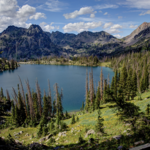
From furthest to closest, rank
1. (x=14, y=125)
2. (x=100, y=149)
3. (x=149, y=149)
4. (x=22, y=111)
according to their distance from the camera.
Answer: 1. (x=22, y=111)
2. (x=14, y=125)
3. (x=100, y=149)
4. (x=149, y=149)

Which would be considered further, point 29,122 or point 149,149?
point 29,122

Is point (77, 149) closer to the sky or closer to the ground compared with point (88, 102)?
closer to the sky

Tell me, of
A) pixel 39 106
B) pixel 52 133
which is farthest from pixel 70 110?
pixel 52 133

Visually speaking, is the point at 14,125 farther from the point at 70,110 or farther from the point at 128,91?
the point at 128,91

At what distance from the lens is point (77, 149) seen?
13375 mm

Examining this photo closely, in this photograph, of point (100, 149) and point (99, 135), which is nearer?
point (100, 149)

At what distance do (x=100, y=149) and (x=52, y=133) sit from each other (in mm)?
14886

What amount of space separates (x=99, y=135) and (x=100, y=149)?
4.84m

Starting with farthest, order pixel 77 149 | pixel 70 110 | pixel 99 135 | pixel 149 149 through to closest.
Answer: pixel 70 110 < pixel 99 135 < pixel 77 149 < pixel 149 149

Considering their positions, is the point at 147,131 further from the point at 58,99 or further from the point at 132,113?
the point at 58,99

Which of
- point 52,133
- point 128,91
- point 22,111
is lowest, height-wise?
point 22,111

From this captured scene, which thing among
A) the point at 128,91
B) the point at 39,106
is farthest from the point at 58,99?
the point at 128,91

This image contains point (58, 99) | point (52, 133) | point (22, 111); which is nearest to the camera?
point (52, 133)

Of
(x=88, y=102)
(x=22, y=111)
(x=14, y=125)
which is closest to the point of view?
(x=14, y=125)
